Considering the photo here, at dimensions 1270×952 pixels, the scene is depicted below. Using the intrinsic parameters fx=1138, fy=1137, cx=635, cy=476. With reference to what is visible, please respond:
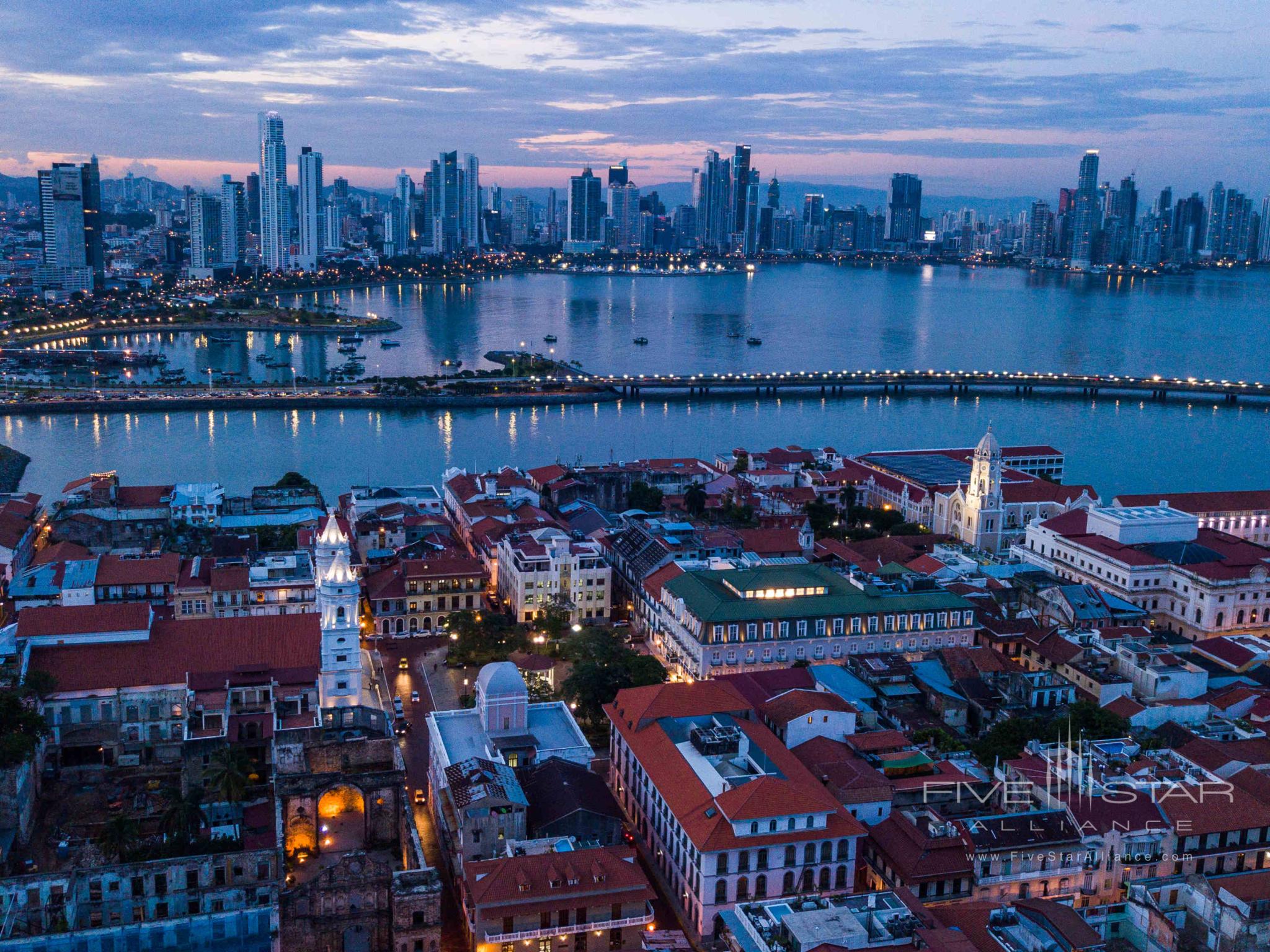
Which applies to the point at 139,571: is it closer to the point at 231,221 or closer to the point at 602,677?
the point at 602,677

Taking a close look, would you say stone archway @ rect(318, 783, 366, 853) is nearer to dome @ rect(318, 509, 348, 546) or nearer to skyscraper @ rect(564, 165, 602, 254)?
dome @ rect(318, 509, 348, 546)

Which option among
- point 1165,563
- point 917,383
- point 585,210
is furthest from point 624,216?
point 1165,563

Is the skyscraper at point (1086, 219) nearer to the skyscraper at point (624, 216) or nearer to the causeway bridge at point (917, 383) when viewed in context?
the skyscraper at point (624, 216)

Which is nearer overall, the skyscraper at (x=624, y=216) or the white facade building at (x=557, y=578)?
the white facade building at (x=557, y=578)

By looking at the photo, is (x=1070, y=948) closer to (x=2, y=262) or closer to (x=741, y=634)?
Answer: (x=741, y=634)

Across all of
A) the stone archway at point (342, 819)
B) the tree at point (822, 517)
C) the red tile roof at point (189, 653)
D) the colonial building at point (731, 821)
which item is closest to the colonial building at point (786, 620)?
the colonial building at point (731, 821)

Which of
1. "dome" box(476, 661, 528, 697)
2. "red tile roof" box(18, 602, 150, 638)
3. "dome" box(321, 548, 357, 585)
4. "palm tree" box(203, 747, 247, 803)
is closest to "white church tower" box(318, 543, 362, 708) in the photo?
"dome" box(321, 548, 357, 585)
